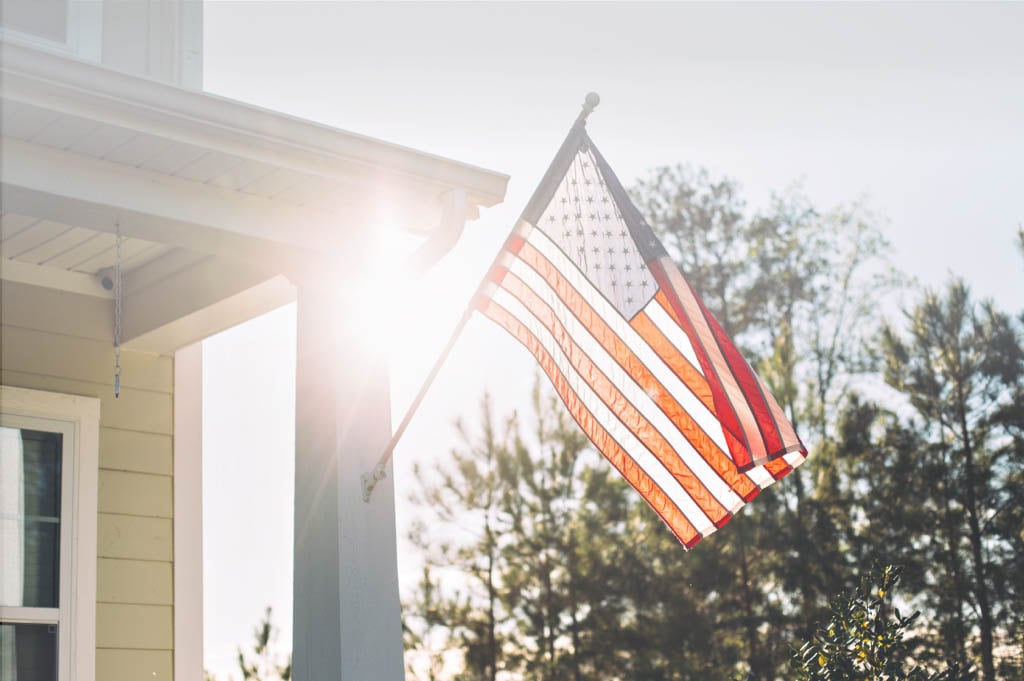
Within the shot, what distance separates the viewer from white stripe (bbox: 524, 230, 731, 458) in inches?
171

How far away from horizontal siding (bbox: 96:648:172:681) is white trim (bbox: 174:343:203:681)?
5cm

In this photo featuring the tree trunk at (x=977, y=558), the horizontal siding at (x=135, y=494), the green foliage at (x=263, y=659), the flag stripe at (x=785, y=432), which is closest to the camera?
the flag stripe at (x=785, y=432)

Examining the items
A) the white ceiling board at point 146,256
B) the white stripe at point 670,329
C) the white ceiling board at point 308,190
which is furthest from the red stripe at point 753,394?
the white ceiling board at point 146,256

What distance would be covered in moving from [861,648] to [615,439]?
1589mm

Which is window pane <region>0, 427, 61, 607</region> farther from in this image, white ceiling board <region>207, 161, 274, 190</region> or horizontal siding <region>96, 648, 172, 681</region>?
white ceiling board <region>207, 161, 274, 190</region>

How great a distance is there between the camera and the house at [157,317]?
4117 mm

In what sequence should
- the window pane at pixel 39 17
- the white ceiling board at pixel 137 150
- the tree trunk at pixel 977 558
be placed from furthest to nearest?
the tree trunk at pixel 977 558, the window pane at pixel 39 17, the white ceiling board at pixel 137 150

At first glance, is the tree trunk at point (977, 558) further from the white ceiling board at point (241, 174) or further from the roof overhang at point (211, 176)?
the white ceiling board at point (241, 174)

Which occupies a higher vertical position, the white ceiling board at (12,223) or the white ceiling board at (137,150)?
the white ceiling board at (12,223)

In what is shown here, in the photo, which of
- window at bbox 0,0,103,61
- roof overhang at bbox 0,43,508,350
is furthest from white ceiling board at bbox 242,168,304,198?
window at bbox 0,0,103,61

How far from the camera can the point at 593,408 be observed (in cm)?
462

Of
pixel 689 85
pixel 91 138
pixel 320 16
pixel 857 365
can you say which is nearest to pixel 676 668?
pixel 857 365

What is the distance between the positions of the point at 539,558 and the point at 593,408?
15.8 meters

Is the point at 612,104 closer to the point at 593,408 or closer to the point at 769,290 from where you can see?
the point at 769,290
